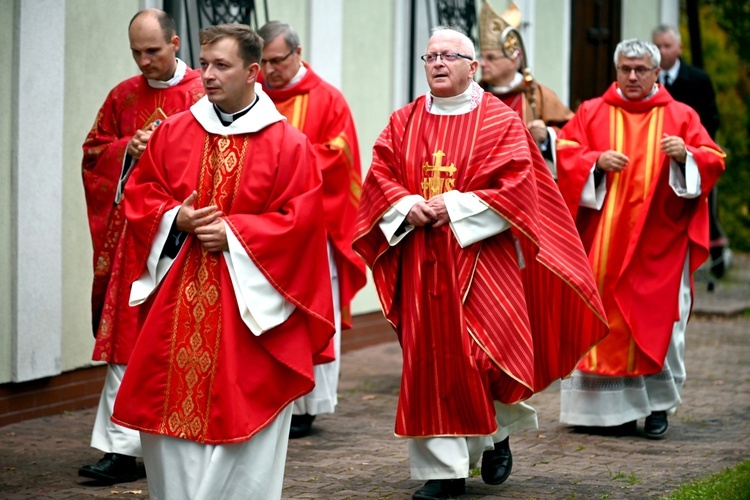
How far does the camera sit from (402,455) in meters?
7.34

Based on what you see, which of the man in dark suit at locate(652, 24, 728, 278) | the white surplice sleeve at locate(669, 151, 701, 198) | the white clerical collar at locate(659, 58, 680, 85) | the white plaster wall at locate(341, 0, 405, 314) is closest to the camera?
the white surplice sleeve at locate(669, 151, 701, 198)

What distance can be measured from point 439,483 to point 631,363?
6.91ft

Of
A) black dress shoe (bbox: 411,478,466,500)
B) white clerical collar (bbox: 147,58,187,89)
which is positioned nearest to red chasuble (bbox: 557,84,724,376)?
black dress shoe (bbox: 411,478,466,500)

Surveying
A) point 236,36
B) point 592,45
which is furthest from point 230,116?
point 592,45

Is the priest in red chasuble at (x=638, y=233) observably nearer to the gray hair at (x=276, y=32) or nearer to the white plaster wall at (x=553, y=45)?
the gray hair at (x=276, y=32)

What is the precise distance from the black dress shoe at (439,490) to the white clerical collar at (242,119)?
1.88 m

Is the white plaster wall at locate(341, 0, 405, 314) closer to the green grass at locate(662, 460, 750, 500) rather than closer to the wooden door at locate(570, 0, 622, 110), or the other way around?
the wooden door at locate(570, 0, 622, 110)

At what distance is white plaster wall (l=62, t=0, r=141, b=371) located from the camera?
8.03 m

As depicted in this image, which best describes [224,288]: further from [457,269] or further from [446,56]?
[446,56]

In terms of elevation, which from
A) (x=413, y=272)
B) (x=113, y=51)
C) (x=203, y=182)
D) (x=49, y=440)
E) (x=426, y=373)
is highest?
(x=113, y=51)

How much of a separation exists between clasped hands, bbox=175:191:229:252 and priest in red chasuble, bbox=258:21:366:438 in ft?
8.56

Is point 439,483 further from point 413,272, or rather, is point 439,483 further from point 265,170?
point 265,170

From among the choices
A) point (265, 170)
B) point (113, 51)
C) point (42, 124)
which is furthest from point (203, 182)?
point (113, 51)

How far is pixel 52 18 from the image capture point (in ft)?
25.5
